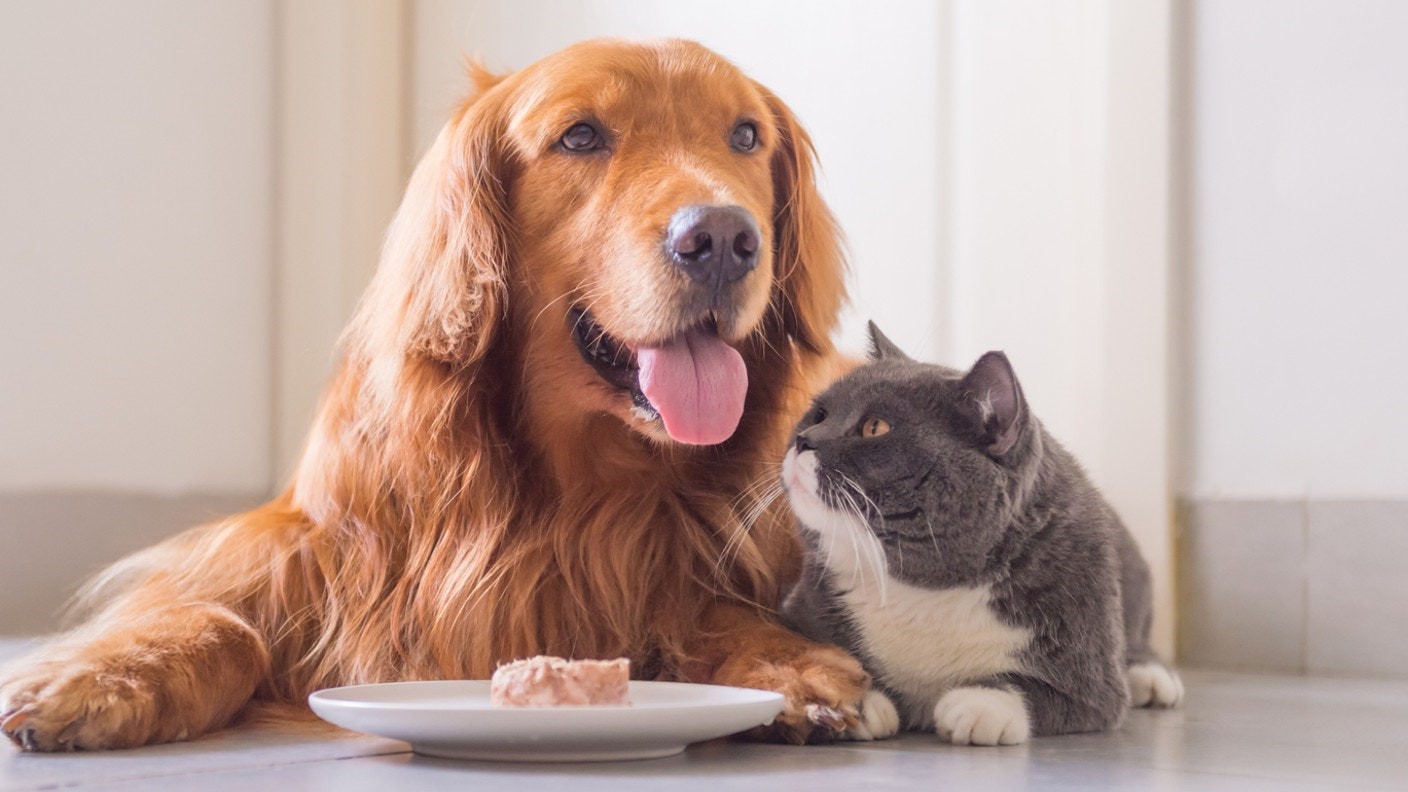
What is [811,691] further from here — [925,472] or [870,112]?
[870,112]

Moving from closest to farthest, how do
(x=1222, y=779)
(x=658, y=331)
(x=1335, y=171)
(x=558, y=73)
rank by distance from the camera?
1. (x=1222, y=779)
2. (x=658, y=331)
3. (x=558, y=73)
4. (x=1335, y=171)

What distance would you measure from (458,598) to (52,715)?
503 mm

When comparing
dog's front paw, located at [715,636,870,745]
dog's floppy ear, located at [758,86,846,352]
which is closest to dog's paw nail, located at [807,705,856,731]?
dog's front paw, located at [715,636,870,745]

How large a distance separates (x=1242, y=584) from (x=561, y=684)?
1.57 metres

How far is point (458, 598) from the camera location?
1.79 m

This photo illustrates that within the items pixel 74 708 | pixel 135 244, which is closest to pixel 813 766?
pixel 74 708

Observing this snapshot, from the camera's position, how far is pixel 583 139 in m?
1.85

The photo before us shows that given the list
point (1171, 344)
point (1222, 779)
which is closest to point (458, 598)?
point (1222, 779)

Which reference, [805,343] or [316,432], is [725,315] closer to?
[805,343]

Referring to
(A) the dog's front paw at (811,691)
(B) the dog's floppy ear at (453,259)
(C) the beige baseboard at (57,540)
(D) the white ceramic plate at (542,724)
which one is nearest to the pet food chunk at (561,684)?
(D) the white ceramic plate at (542,724)

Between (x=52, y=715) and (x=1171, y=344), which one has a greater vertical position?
(x=1171, y=344)

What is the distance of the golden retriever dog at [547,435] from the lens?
1.76m

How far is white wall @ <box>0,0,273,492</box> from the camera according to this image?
3.16 metres

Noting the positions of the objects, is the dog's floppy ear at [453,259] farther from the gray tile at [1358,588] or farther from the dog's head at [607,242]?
the gray tile at [1358,588]
